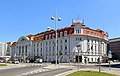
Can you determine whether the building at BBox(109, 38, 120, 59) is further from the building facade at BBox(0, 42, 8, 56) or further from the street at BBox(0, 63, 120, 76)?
the street at BBox(0, 63, 120, 76)

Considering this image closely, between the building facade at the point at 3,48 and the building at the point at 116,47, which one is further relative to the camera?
the building at the point at 116,47

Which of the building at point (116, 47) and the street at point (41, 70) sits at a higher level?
the building at point (116, 47)

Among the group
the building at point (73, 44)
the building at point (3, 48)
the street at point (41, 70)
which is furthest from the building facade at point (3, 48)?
the street at point (41, 70)

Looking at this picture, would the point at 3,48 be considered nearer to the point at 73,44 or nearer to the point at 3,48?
the point at 3,48

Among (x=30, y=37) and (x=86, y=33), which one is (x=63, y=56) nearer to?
(x=86, y=33)

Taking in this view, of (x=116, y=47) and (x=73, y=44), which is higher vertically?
(x=73, y=44)

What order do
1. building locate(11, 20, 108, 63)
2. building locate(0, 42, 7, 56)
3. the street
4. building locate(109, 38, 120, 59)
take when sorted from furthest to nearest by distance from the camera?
building locate(109, 38, 120, 59)
building locate(0, 42, 7, 56)
building locate(11, 20, 108, 63)
the street

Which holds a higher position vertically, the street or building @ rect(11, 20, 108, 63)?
building @ rect(11, 20, 108, 63)

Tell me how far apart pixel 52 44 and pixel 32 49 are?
19.7m

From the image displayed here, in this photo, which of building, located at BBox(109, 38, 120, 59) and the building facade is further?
building, located at BBox(109, 38, 120, 59)

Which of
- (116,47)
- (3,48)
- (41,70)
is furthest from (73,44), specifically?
(116,47)

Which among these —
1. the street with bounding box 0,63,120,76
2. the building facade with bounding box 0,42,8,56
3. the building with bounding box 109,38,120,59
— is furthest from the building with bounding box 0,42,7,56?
the street with bounding box 0,63,120,76

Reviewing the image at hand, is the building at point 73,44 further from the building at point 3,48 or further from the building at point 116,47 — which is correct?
the building at point 116,47

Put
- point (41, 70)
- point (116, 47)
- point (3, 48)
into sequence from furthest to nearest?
point (116, 47), point (3, 48), point (41, 70)
